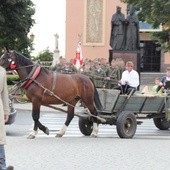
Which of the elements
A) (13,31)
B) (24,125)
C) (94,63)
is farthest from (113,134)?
(13,31)

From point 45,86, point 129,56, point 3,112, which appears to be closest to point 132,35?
point 129,56

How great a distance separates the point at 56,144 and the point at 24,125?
7.48 meters

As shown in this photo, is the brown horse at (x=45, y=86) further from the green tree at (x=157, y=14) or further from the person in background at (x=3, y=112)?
the green tree at (x=157, y=14)

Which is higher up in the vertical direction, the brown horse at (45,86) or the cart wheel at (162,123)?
the brown horse at (45,86)

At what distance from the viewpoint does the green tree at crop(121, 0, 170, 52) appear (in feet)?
118

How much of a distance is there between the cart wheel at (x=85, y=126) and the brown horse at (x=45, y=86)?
0.56 m

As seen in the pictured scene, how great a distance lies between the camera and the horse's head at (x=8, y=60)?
52.6 ft

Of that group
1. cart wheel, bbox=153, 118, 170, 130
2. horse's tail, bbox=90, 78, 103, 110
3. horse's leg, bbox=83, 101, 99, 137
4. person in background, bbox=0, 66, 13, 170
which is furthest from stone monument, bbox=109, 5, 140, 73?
person in background, bbox=0, 66, 13, 170

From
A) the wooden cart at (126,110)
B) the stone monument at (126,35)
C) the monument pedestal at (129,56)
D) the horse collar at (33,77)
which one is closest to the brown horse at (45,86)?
the horse collar at (33,77)

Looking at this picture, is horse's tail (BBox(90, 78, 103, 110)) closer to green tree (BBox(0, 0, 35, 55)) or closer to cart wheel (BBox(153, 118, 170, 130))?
cart wheel (BBox(153, 118, 170, 130))

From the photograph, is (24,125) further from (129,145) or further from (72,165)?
(72,165)

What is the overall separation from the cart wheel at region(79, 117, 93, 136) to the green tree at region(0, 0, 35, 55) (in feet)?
75.7

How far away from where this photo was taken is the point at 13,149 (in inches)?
526

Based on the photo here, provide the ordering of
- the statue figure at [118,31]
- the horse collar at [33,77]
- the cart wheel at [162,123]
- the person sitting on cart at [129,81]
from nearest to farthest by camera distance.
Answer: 1. the horse collar at [33,77]
2. the person sitting on cart at [129,81]
3. the cart wheel at [162,123]
4. the statue figure at [118,31]
